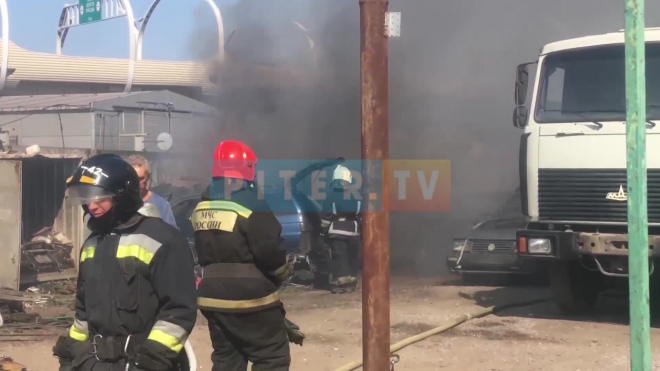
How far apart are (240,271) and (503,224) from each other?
6.61m

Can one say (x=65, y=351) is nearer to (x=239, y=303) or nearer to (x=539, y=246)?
(x=239, y=303)

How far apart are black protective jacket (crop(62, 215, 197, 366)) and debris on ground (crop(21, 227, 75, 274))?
7.80 meters

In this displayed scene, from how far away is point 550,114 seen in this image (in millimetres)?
7645

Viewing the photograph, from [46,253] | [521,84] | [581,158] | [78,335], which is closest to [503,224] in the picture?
[521,84]

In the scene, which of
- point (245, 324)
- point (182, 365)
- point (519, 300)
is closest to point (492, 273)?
point (519, 300)

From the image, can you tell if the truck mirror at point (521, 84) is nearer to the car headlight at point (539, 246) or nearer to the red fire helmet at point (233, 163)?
the car headlight at point (539, 246)

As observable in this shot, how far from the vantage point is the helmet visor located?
295 cm

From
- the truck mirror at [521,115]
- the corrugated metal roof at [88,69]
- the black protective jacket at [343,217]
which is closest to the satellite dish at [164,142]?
the black protective jacket at [343,217]

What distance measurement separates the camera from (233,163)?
171 inches

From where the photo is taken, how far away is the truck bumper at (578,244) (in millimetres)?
7000

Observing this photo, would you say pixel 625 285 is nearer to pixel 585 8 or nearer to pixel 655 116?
pixel 655 116

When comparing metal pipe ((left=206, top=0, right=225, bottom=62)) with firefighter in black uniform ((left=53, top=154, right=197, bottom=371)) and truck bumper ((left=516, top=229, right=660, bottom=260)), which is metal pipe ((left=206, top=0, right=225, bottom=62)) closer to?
truck bumper ((left=516, top=229, right=660, bottom=260))

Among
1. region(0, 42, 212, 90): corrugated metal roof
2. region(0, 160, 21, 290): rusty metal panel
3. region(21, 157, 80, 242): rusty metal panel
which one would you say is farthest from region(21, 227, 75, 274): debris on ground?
region(0, 42, 212, 90): corrugated metal roof

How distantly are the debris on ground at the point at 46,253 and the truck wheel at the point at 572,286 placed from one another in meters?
6.46
